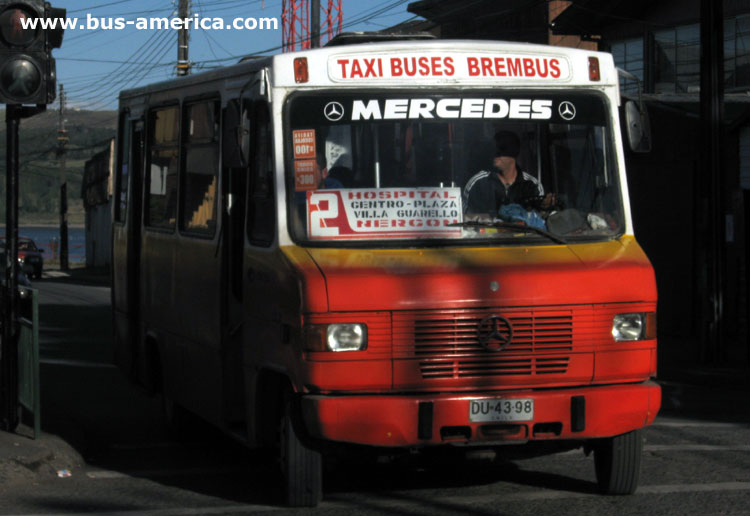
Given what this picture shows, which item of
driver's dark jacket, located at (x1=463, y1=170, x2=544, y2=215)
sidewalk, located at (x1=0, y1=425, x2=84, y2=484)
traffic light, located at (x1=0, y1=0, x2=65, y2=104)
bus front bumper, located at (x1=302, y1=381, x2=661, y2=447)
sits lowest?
sidewalk, located at (x1=0, y1=425, x2=84, y2=484)

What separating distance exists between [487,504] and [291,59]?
2.81 m

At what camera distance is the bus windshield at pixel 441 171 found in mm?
7363

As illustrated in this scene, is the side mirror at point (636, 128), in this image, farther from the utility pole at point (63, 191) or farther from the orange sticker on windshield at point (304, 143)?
the utility pole at point (63, 191)

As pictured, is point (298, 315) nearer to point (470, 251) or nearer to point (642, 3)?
point (470, 251)

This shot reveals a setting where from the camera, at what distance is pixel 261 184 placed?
7.77 m

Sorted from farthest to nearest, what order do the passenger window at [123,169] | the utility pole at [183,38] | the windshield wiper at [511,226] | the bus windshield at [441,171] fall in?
the utility pole at [183,38] < the passenger window at [123,169] < the windshield wiper at [511,226] < the bus windshield at [441,171]

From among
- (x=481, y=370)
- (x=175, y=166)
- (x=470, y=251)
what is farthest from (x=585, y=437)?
(x=175, y=166)

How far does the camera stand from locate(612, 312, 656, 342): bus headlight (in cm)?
716

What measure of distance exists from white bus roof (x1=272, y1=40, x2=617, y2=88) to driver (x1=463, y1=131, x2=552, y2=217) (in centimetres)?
38

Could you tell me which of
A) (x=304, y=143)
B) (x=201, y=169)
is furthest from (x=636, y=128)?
(x=201, y=169)

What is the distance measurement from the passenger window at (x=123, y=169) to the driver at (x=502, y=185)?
4528mm

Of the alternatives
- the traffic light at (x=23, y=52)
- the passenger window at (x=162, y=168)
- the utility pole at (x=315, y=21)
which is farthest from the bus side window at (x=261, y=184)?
the utility pole at (x=315, y=21)

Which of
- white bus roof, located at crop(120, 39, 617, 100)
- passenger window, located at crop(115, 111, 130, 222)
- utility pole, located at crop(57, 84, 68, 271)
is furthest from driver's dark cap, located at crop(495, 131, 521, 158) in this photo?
utility pole, located at crop(57, 84, 68, 271)

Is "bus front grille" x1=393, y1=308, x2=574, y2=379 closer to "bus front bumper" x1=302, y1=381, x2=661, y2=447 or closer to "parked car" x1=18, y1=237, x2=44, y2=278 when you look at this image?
"bus front bumper" x1=302, y1=381, x2=661, y2=447
